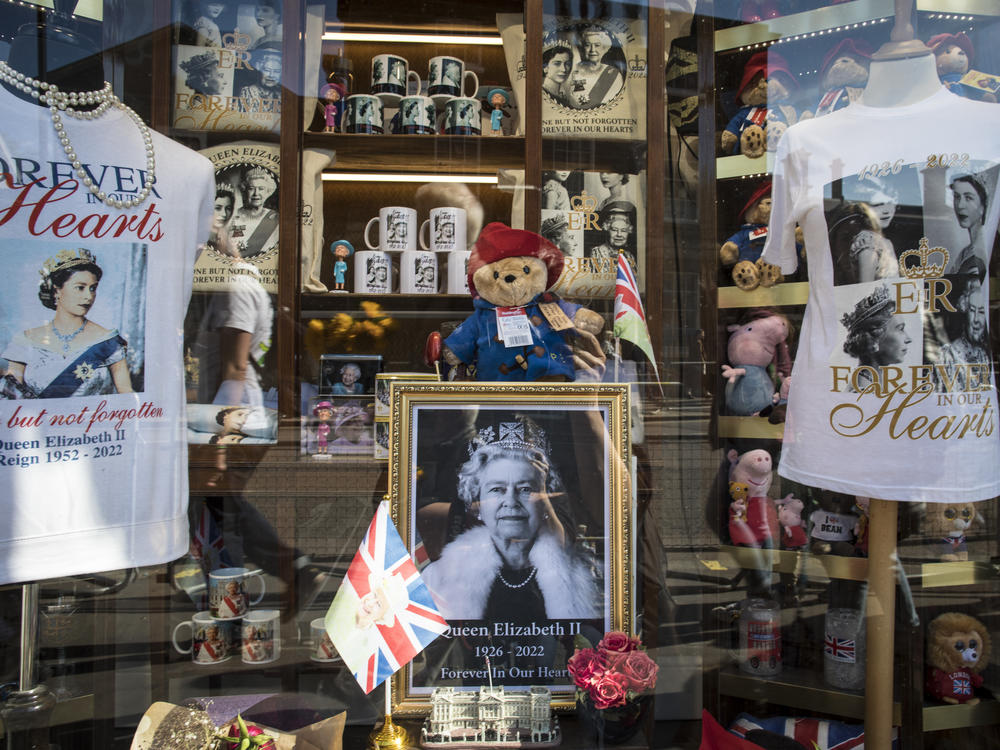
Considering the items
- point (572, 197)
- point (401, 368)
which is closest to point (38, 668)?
point (401, 368)

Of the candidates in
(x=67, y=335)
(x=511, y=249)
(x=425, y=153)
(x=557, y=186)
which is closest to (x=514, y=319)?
(x=511, y=249)

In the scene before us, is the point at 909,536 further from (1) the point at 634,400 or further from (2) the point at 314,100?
(2) the point at 314,100

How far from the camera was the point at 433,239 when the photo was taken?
2.20m

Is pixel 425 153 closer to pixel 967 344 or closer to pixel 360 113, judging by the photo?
pixel 360 113

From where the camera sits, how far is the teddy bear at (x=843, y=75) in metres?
1.81

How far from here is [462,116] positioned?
224cm

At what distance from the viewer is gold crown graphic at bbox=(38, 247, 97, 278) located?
1.49m

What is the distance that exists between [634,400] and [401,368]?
63 cm

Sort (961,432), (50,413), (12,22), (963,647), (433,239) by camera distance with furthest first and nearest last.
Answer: (433,239), (963,647), (12,22), (961,432), (50,413)

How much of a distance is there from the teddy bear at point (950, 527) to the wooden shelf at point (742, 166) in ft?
3.03

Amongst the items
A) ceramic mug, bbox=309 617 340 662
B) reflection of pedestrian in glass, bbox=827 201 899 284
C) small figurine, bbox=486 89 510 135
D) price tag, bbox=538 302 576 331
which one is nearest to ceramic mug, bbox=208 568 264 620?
ceramic mug, bbox=309 617 340 662

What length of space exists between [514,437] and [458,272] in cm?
65

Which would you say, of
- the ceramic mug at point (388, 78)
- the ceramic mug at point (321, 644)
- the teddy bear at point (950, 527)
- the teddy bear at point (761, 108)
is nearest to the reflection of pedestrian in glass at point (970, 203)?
the teddy bear at point (761, 108)

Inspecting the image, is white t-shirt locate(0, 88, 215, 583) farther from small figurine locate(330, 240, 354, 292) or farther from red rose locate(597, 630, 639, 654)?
red rose locate(597, 630, 639, 654)
